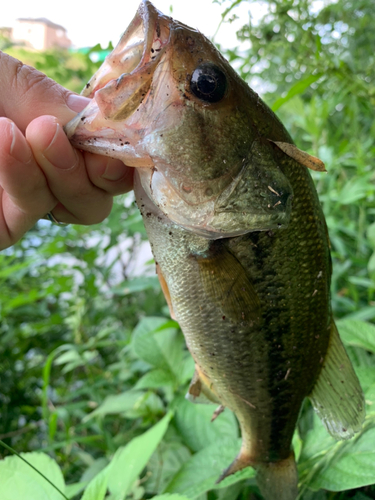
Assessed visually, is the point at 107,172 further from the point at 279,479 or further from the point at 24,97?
the point at 279,479

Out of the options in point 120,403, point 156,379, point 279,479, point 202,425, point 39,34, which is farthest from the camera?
point 39,34

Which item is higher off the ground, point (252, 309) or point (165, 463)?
point (252, 309)

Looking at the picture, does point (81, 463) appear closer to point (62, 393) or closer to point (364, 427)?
point (62, 393)

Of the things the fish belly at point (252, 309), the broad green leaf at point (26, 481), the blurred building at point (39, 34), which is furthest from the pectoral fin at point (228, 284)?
the blurred building at point (39, 34)

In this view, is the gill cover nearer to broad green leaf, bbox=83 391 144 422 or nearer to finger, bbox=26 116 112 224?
finger, bbox=26 116 112 224

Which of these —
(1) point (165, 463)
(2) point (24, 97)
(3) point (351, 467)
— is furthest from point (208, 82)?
(1) point (165, 463)

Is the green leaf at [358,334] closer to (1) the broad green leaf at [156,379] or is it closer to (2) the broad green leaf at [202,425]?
(2) the broad green leaf at [202,425]

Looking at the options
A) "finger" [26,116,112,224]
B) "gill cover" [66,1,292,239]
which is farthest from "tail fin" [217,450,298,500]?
"finger" [26,116,112,224]
